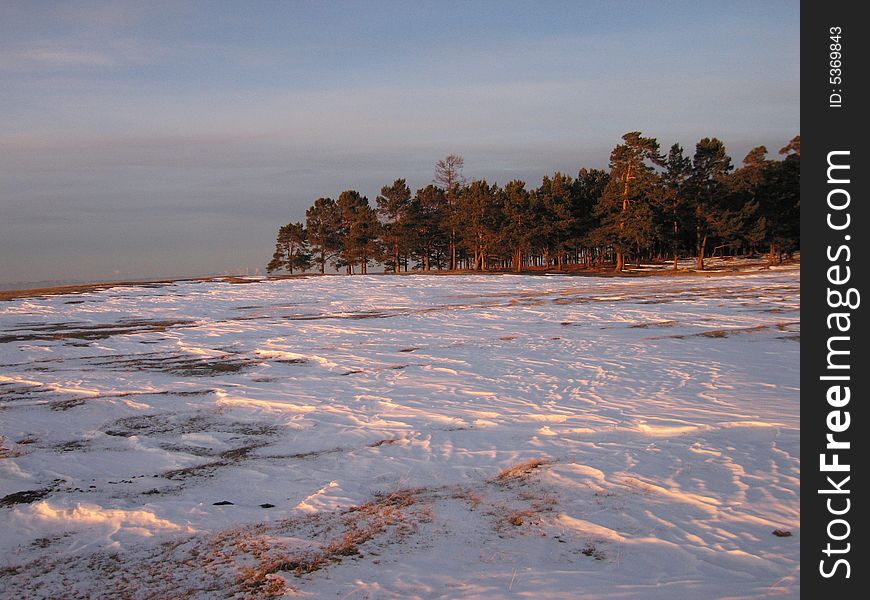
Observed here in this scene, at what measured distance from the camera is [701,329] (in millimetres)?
15688

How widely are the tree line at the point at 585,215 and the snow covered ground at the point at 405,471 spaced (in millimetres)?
45437

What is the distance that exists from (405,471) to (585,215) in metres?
64.1

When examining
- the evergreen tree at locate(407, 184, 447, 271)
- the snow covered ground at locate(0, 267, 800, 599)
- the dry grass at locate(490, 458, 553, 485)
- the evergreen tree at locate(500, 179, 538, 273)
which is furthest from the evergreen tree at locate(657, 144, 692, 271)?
the dry grass at locate(490, 458, 553, 485)

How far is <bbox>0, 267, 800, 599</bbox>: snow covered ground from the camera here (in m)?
4.19

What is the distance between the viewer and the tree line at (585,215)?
55.9 m

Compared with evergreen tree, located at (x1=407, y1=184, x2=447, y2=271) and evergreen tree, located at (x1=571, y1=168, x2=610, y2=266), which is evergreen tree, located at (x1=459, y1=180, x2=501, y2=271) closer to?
evergreen tree, located at (x1=407, y1=184, x2=447, y2=271)

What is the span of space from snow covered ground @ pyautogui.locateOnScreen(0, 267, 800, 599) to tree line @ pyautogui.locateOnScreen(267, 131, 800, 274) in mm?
45437

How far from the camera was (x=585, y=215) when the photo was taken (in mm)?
67188

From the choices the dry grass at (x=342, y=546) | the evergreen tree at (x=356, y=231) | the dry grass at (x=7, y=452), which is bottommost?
the dry grass at (x=342, y=546)

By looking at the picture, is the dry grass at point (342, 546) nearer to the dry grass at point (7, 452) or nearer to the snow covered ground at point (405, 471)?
the snow covered ground at point (405, 471)

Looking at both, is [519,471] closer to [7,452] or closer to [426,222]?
[7,452]

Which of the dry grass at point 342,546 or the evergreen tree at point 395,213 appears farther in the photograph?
the evergreen tree at point 395,213

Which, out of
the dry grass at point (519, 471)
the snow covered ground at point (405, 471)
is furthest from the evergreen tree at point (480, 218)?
the dry grass at point (519, 471)
